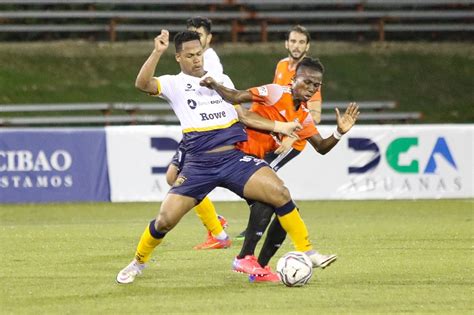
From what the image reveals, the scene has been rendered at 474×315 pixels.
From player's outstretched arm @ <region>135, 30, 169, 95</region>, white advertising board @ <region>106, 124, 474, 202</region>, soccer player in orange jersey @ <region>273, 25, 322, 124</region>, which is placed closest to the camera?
player's outstretched arm @ <region>135, 30, 169, 95</region>

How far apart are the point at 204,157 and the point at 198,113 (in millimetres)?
365

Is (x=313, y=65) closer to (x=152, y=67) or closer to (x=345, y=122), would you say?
(x=345, y=122)

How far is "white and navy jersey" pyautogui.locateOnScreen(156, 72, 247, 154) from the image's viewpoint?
8930 millimetres

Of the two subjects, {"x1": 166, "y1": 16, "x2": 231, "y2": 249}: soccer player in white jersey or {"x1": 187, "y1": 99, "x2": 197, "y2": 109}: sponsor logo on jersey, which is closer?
{"x1": 187, "y1": 99, "x2": 197, "y2": 109}: sponsor logo on jersey

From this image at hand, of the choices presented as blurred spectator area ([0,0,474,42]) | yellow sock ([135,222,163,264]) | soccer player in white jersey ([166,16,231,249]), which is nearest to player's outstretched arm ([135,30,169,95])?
yellow sock ([135,222,163,264])

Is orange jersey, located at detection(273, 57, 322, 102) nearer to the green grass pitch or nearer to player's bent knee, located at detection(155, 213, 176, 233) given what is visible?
the green grass pitch

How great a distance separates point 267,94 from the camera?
9.02 metres

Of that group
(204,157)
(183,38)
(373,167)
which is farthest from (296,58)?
(373,167)

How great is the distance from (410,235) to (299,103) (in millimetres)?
4148

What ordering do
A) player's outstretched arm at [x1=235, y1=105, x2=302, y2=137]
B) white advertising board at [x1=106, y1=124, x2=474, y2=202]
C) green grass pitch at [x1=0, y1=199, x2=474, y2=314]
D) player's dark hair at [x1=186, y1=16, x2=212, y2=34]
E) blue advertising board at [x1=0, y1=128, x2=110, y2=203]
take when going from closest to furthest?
green grass pitch at [x1=0, y1=199, x2=474, y2=314]
player's outstretched arm at [x1=235, y1=105, x2=302, y2=137]
player's dark hair at [x1=186, y1=16, x2=212, y2=34]
blue advertising board at [x1=0, y1=128, x2=110, y2=203]
white advertising board at [x1=106, y1=124, x2=474, y2=202]

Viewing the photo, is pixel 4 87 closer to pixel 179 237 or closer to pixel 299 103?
pixel 179 237

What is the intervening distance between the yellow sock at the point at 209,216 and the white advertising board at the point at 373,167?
5774 mm

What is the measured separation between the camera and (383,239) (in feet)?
40.4

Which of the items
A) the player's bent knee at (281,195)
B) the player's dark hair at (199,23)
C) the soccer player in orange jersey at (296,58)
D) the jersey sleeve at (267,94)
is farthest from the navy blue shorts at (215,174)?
the soccer player in orange jersey at (296,58)
